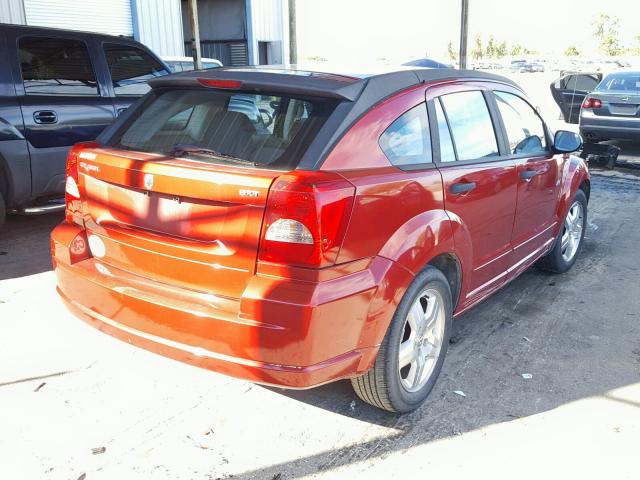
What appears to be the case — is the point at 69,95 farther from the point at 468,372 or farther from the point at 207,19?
the point at 207,19

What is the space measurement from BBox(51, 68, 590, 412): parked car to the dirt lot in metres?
0.27

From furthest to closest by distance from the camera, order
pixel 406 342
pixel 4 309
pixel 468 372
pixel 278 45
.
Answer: pixel 278 45 < pixel 4 309 < pixel 468 372 < pixel 406 342

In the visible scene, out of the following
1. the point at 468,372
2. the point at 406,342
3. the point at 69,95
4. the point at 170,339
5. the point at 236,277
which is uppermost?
the point at 69,95

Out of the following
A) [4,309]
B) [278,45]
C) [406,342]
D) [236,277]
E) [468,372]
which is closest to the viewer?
[236,277]

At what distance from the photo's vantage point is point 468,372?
3.55m

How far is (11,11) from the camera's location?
12102 millimetres

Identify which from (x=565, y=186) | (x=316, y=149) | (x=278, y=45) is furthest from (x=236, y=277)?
(x=278, y=45)

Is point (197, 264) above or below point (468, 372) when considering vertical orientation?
above

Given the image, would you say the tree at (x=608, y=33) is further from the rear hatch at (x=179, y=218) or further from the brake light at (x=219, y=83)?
the rear hatch at (x=179, y=218)

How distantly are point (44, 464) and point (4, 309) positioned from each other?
1.92 metres

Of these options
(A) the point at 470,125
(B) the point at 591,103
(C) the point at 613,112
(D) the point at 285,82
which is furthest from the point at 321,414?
(B) the point at 591,103

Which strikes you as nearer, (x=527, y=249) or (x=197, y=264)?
(x=197, y=264)

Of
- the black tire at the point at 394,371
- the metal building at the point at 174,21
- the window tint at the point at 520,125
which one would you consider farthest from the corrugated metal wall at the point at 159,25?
the black tire at the point at 394,371

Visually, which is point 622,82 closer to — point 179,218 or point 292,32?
point 292,32
